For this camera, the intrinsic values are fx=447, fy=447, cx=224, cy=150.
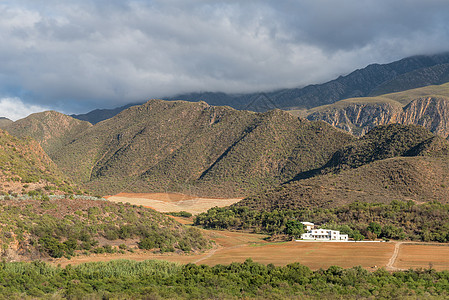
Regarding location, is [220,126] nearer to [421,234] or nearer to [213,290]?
[421,234]

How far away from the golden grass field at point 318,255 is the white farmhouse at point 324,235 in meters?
4.07

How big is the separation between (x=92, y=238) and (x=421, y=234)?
46.1 metres

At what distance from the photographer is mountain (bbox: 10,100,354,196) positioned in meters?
142

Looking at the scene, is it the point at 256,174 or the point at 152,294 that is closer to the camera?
the point at 152,294

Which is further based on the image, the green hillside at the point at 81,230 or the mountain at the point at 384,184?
the mountain at the point at 384,184

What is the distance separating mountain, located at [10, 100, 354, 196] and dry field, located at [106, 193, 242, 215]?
206 inches

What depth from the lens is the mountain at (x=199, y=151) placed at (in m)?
142

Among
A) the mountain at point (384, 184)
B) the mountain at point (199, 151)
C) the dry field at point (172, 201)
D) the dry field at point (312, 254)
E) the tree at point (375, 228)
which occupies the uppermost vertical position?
the mountain at point (199, 151)

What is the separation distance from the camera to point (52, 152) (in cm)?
18712

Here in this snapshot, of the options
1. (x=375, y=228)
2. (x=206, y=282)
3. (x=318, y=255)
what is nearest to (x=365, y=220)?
(x=375, y=228)

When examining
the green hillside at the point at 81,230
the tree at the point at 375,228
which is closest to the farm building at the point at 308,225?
the tree at the point at 375,228

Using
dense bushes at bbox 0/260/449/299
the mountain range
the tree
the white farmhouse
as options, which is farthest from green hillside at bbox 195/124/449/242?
dense bushes at bbox 0/260/449/299

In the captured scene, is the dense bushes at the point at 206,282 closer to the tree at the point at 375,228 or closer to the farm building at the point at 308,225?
the tree at the point at 375,228

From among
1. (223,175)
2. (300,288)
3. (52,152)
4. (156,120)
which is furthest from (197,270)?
(52,152)
